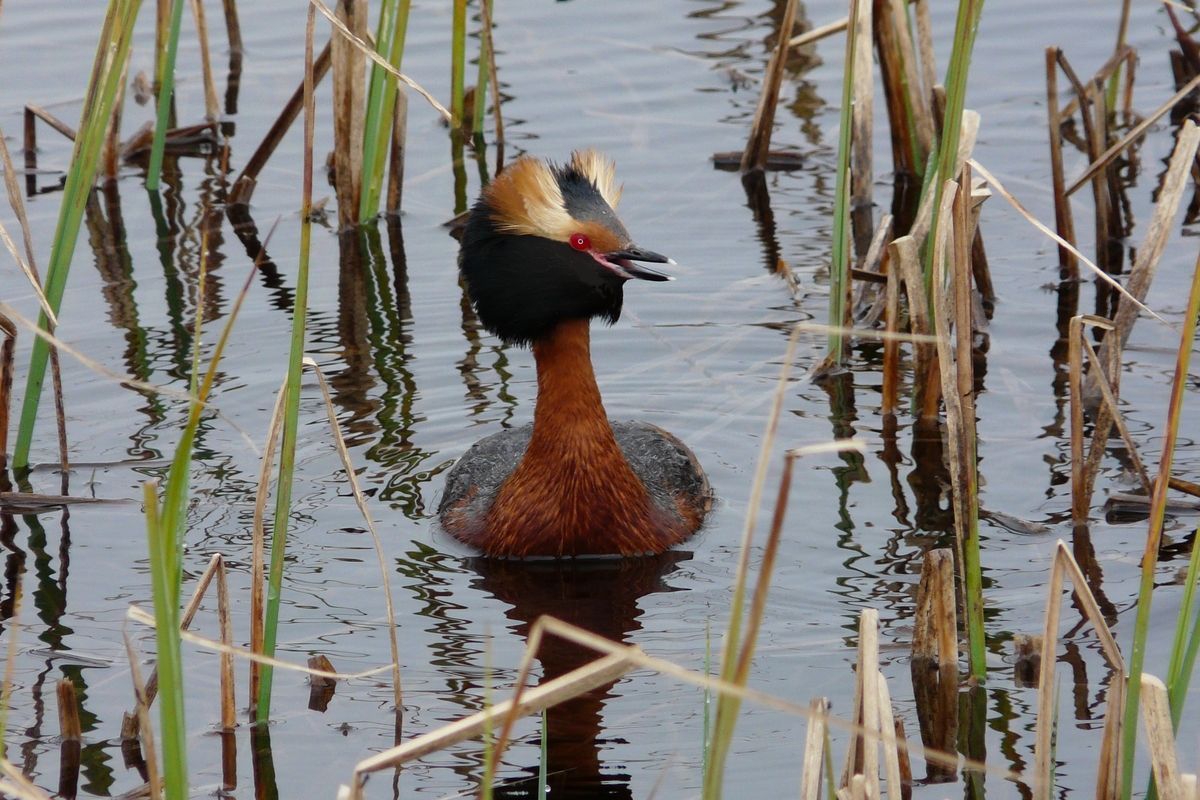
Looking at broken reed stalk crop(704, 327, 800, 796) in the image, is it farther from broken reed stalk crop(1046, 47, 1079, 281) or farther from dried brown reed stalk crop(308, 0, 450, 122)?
broken reed stalk crop(1046, 47, 1079, 281)

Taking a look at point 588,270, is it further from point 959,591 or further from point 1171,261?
point 1171,261

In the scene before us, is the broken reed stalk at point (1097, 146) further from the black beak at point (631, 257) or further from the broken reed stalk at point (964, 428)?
the broken reed stalk at point (964, 428)

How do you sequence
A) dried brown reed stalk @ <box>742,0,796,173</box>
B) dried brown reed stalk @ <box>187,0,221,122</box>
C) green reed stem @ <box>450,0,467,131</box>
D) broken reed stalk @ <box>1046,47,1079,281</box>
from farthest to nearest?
dried brown reed stalk @ <box>187,0,221,122</box> < green reed stem @ <box>450,0,467,131</box> < dried brown reed stalk @ <box>742,0,796,173</box> < broken reed stalk @ <box>1046,47,1079,281</box>

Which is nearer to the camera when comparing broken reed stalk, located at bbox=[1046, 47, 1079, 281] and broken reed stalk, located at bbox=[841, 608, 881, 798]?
broken reed stalk, located at bbox=[841, 608, 881, 798]

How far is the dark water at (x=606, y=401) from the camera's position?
4.99m

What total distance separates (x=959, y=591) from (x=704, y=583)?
1091 millimetres

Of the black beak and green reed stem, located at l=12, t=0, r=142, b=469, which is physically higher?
green reed stem, located at l=12, t=0, r=142, b=469

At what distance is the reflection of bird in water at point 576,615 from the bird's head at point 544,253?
1.02m

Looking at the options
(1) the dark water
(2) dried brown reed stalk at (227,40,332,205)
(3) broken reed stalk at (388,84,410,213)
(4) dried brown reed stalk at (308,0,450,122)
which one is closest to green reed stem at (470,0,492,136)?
(1) the dark water

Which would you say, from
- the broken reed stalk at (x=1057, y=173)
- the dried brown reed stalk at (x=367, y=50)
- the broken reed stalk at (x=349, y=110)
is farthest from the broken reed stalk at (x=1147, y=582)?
the broken reed stalk at (x=349, y=110)

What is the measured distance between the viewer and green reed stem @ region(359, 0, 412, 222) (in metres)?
8.41

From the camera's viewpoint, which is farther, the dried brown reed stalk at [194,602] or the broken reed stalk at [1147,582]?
the dried brown reed stalk at [194,602]


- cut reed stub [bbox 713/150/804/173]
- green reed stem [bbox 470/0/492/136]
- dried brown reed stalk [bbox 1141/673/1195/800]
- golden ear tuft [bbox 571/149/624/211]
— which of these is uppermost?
green reed stem [bbox 470/0/492/136]

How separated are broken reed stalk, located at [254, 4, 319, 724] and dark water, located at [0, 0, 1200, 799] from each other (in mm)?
256
